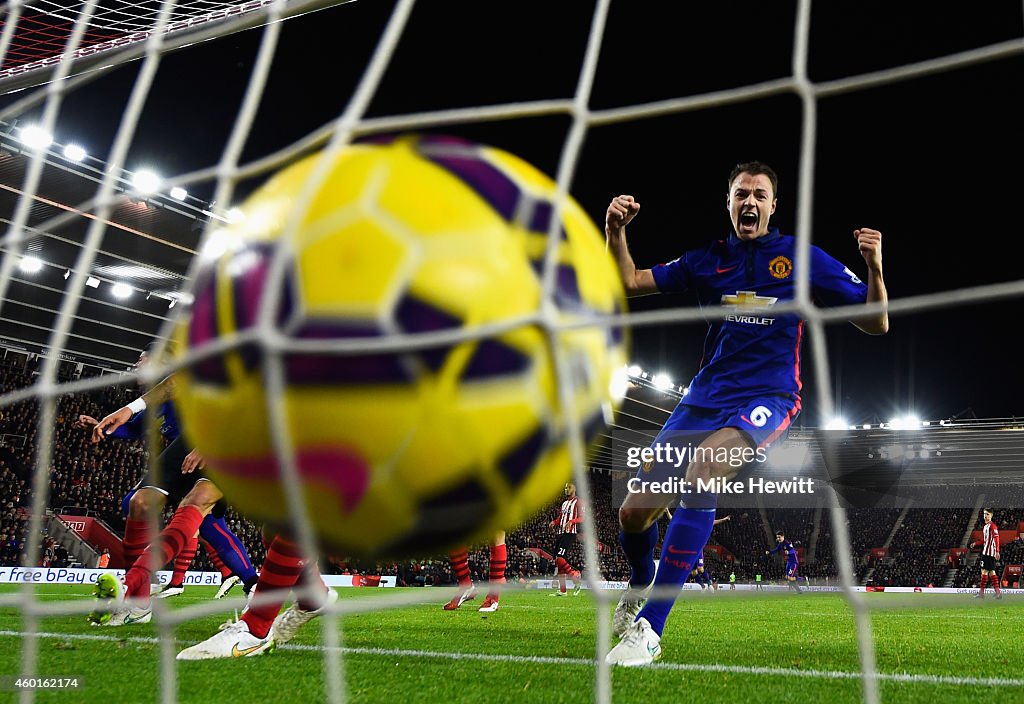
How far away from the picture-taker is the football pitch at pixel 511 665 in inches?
85.4

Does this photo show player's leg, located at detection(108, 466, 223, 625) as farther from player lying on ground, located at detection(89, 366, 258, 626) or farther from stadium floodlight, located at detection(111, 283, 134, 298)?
stadium floodlight, located at detection(111, 283, 134, 298)

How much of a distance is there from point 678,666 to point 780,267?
1.52 metres

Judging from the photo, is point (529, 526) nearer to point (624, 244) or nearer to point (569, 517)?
point (569, 517)

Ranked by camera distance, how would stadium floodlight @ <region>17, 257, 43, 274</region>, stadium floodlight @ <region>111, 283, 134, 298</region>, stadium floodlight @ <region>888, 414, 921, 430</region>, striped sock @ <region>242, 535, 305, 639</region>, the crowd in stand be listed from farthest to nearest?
stadium floodlight @ <region>888, 414, 921, 430</region>, stadium floodlight @ <region>111, 283, 134, 298</region>, the crowd in stand, stadium floodlight @ <region>17, 257, 43, 274</region>, striped sock @ <region>242, 535, 305, 639</region>

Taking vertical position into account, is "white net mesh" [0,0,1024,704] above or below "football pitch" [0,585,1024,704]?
above

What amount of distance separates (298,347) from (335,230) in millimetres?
179

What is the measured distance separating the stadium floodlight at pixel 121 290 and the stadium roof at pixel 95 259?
4cm

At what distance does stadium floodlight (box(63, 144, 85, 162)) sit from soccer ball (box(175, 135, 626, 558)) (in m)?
13.2

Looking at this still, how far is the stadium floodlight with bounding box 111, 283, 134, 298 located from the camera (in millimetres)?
17312

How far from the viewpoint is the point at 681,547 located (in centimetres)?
289

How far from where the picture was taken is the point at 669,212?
61.4 feet

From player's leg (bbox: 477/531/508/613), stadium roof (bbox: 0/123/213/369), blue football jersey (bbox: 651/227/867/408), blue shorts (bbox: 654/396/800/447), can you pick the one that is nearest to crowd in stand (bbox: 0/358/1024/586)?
stadium roof (bbox: 0/123/213/369)

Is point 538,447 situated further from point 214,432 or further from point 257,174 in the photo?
point 257,174

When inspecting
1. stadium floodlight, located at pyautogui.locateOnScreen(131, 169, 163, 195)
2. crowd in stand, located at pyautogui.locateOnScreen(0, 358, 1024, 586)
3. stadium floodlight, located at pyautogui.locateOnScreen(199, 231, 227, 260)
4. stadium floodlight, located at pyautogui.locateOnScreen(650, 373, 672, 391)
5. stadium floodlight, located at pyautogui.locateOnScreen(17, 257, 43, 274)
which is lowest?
crowd in stand, located at pyautogui.locateOnScreen(0, 358, 1024, 586)
